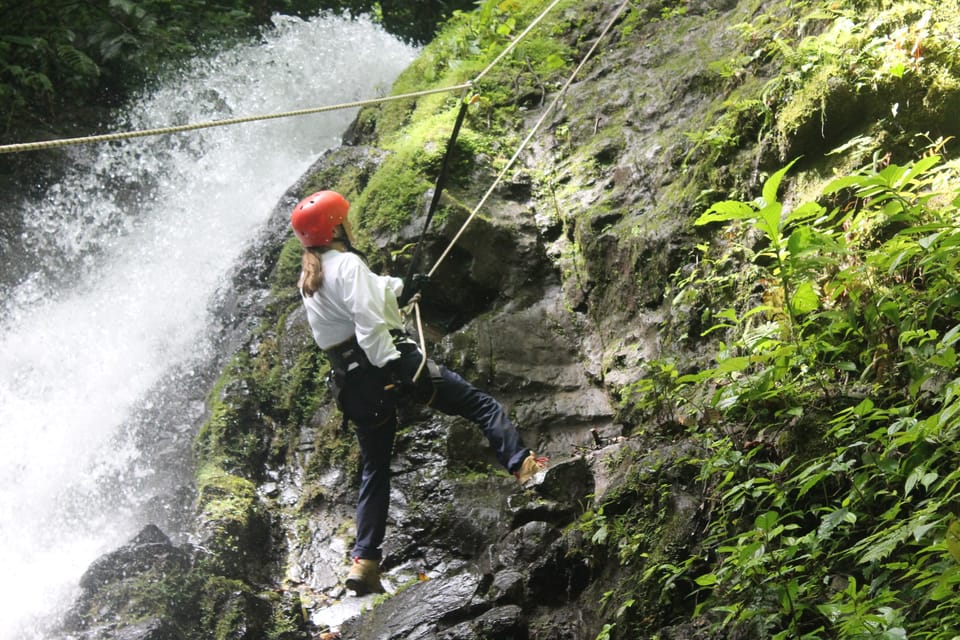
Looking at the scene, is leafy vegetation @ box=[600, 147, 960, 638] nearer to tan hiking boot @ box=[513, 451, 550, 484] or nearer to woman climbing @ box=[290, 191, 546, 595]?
tan hiking boot @ box=[513, 451, 550, 484]

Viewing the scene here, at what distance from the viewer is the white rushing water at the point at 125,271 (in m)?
7.04

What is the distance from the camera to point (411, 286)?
5.47m

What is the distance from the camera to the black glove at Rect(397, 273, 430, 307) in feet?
18.0

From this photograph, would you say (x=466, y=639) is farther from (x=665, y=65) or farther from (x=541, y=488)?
(x=665, y=65)

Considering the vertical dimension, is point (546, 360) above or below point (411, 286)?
below

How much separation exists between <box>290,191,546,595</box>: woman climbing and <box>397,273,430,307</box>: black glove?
0.99 feet

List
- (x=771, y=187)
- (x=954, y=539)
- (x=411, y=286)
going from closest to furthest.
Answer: (x=954, y=539) < (x=771, y=187) < (x=411, y=286)

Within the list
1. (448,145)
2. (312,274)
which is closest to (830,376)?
(312,274)

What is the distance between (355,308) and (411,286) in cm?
73

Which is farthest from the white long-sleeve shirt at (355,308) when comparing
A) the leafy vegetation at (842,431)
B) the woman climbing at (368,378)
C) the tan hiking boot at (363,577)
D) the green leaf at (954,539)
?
the green leaf at (954,539)

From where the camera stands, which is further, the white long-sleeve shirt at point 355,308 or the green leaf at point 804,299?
the white long-sleeve shirt at point 355,308

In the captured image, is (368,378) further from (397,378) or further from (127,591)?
(127,591)

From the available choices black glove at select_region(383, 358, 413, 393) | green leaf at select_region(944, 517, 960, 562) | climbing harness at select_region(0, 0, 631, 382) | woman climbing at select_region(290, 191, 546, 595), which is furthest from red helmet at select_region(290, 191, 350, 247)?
green leaf at select_region(944, 517, 960, 562)

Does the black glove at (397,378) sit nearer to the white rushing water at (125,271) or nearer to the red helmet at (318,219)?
the red helmet at (318,219)
